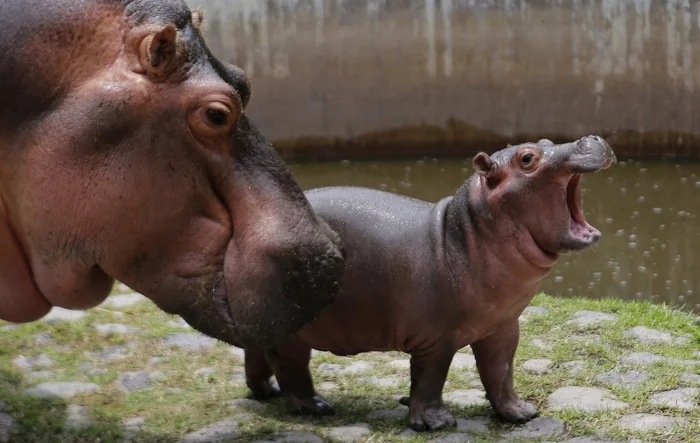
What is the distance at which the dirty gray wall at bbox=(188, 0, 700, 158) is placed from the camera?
10102mm

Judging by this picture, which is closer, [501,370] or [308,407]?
[501,370]

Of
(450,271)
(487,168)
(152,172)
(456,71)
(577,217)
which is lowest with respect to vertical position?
(456,71)

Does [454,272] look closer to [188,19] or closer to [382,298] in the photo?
[382,298]

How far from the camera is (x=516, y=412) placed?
11.9ft

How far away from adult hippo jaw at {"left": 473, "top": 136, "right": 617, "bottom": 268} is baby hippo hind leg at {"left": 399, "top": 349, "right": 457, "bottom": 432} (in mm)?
476

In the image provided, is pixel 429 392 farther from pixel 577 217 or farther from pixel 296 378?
pixel 577 217

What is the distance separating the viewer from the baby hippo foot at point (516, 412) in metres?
3.62

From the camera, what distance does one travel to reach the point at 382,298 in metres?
3.56

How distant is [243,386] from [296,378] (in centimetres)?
47

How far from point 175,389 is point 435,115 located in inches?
268

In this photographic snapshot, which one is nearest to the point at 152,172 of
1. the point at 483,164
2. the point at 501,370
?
the point at 483,164

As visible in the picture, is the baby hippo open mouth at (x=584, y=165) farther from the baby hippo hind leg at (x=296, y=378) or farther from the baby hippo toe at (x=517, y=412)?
the baby hippo hind leg at (x=296, y=378)

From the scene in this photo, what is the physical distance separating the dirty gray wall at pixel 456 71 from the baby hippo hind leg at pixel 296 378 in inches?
274

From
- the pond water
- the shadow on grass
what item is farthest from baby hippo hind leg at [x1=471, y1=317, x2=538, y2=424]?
the pond water
